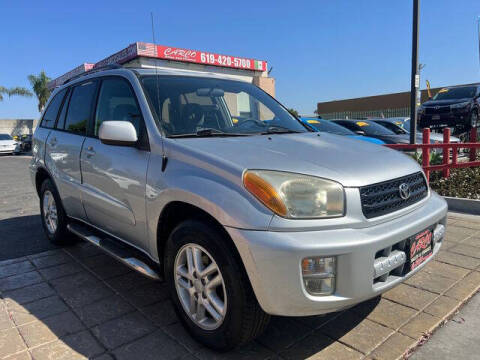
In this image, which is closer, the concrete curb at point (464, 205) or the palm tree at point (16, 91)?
the concrete curb at point (464, 205)

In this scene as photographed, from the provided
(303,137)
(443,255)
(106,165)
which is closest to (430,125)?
(443,255)

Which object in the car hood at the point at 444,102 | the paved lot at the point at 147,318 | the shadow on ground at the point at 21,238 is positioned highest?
the car hood at the point at 444,102

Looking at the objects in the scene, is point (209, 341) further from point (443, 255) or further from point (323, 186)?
point (443, 255)

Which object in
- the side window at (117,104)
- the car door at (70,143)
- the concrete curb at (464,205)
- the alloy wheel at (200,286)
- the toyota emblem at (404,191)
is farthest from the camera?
the concrete curb at (464,205)

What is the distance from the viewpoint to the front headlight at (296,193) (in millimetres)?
1979

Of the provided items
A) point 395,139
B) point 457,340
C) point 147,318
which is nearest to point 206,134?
point 147,318

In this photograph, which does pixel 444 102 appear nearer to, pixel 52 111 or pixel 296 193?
pixel 52 111

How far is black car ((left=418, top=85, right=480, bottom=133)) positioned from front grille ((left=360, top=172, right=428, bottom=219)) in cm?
1095

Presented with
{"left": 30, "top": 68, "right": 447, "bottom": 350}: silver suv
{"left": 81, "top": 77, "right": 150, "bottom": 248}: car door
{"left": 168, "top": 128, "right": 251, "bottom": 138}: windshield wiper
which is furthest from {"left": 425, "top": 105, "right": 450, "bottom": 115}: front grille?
{"left": 81, "top": 77, "right": 150, "bottom": 248}: car door

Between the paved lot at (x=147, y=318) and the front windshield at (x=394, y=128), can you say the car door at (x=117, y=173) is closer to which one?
the paved lot at (x=147, y=318)

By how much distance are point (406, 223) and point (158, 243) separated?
159cm

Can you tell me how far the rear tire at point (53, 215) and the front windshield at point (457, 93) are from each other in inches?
489

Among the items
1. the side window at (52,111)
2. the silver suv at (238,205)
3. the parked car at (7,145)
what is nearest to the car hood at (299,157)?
the silver suv at (238,205)

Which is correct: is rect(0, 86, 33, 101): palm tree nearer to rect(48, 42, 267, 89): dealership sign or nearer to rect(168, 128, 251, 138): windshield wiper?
rect(48, 42, 267, 89): dealership sign
